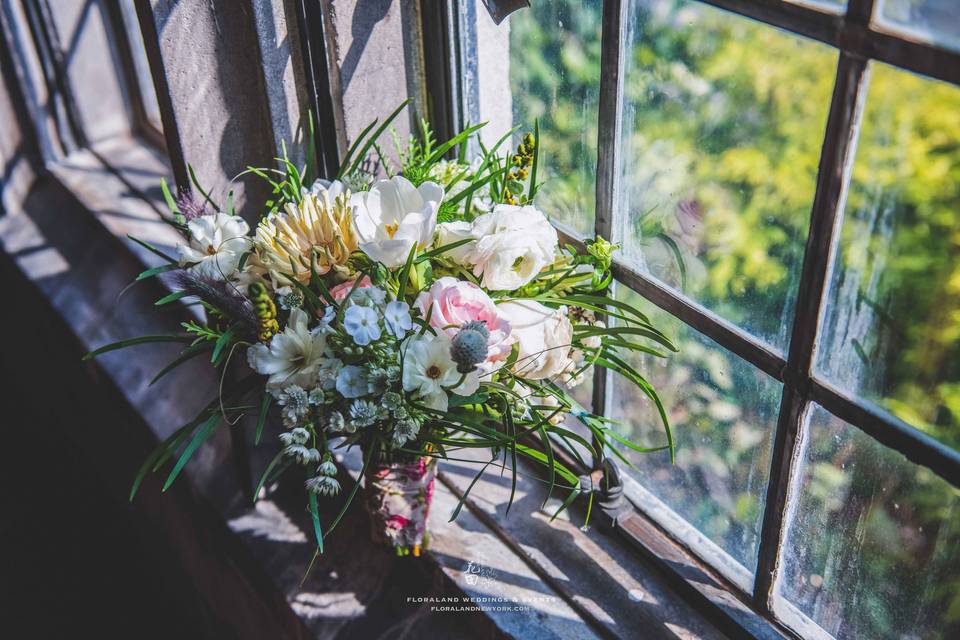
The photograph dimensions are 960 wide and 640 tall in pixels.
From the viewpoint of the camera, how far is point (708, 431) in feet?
3.49

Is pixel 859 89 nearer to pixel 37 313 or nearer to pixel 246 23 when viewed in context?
pixel 246 23

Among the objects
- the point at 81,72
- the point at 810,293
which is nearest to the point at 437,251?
the point at 810,293

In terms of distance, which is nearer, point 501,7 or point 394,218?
point 394,218

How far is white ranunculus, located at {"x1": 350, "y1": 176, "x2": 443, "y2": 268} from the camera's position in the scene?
0.90m

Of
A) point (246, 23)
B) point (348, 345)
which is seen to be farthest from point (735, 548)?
point (246, 23)

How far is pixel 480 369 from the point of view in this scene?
898 mm

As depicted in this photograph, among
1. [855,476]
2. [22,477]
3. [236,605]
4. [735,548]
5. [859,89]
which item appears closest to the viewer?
[859,89]

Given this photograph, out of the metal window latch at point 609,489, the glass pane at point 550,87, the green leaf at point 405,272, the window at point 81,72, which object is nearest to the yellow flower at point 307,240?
the green leaf at point 405,272

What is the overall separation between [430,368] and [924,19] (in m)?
0.53

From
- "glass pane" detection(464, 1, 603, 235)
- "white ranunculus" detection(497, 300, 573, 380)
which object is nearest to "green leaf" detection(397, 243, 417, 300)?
"white ranunculus" detection(497, 300, 573, 380)

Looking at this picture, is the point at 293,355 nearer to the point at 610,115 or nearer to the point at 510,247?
the point at 510,247

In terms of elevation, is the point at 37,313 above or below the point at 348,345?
below

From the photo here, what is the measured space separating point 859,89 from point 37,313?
217 cm

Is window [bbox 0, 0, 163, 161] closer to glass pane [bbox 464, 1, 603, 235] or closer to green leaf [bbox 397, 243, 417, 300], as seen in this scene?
glass pane [bbox 464, 1, 603, 235]
